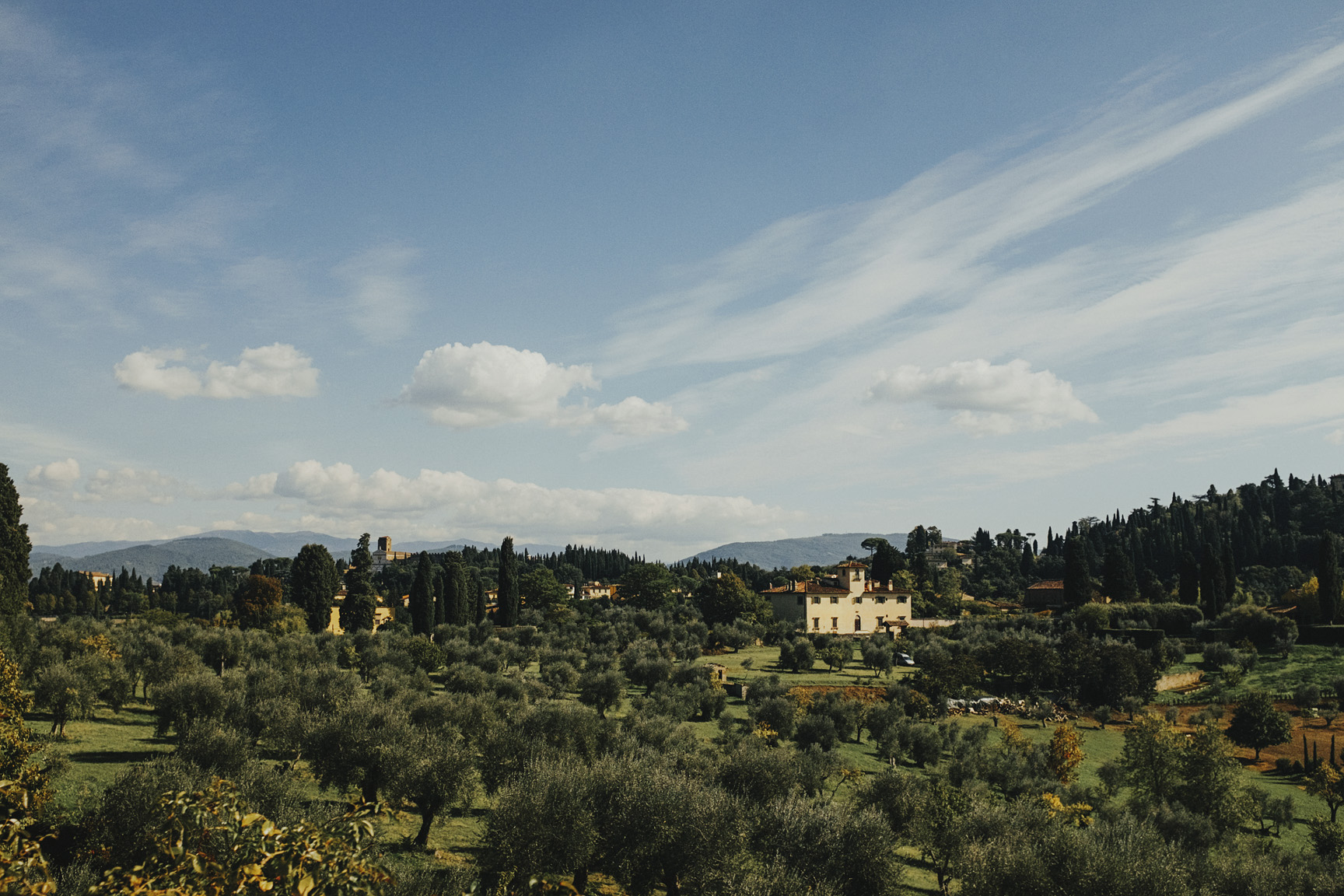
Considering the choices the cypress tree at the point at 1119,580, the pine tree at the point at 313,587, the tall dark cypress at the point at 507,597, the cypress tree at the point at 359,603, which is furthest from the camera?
the cypress tree at the point at 1119,580

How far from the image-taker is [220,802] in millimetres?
7883

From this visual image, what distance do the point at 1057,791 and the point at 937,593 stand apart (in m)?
88.4

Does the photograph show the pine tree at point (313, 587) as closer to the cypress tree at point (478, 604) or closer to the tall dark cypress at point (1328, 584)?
the cypress tree at point (478, 604)

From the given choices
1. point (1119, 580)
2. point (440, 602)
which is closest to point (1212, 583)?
point (1119, 580)

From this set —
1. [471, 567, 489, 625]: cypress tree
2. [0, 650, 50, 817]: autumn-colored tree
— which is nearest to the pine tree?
[471, 567, 489, 625]: cypress tree

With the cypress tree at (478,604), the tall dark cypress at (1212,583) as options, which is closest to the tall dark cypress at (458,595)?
the cypress tree at (478,604)

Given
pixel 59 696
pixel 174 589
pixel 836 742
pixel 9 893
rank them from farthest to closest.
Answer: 1. pixel 174 589
2. pixel 836 742
3. pixel 59 696
4. pixel 9 893

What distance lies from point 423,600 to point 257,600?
22229 mm

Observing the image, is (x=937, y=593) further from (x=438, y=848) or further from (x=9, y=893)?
(x=9, y=893)

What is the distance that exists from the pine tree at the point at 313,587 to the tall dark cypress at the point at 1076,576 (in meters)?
104

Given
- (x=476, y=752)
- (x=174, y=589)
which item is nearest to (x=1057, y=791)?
(x=476, y=752)

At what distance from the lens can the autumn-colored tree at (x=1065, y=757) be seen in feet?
159

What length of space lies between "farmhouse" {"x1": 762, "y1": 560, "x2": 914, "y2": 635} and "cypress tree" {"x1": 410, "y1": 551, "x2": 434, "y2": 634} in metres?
49.1

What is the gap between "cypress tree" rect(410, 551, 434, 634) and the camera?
293 ft
